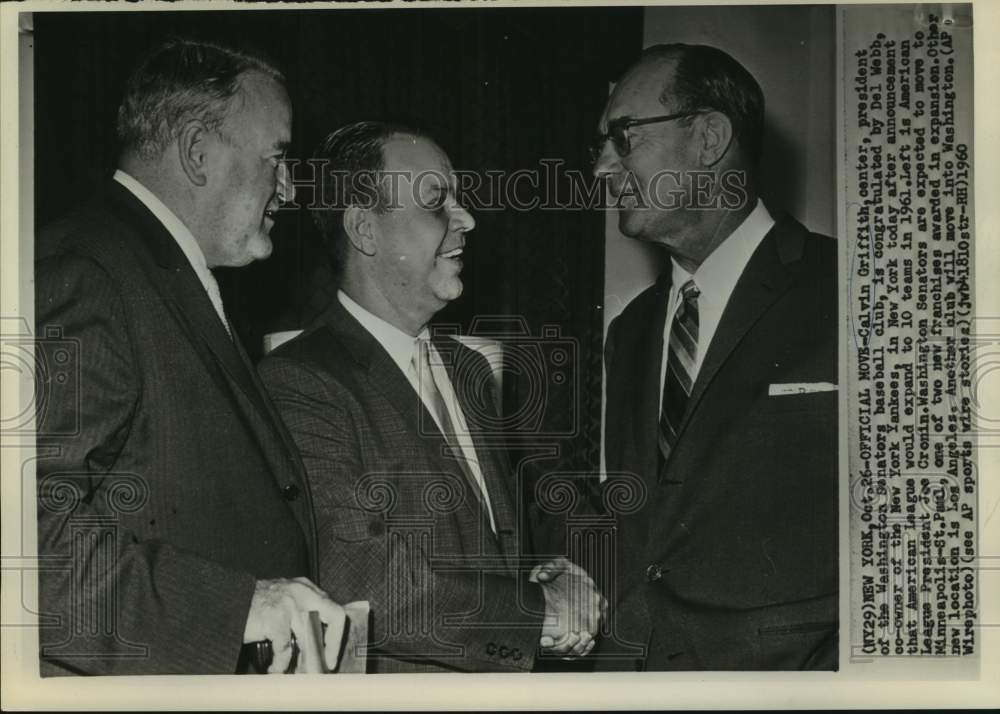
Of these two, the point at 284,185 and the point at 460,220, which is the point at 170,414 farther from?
the point at 460,220

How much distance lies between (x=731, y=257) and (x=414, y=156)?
0.83 m

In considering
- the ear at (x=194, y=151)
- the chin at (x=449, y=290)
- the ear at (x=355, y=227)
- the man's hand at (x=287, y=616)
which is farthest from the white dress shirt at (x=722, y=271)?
the ear at (x=194, y=151)

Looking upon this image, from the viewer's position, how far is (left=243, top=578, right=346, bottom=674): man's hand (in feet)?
9.02

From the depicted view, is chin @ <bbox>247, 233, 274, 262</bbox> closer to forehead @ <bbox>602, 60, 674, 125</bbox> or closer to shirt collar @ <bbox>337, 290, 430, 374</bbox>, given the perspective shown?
shirt collar @ <bbox>337, 290, 430, 374</bbox>

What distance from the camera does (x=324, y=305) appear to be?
2828 millimetres

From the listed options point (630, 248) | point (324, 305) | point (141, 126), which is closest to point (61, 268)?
point (141, 126)

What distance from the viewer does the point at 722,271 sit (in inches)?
113

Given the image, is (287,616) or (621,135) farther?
(621,135)

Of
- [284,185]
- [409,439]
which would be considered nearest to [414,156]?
[284,185]

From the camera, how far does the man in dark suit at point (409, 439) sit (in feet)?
9.20

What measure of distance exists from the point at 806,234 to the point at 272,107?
136 cm

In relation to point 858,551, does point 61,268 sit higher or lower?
higher

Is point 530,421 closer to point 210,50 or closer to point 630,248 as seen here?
point 630,248

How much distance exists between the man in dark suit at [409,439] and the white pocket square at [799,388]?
2.16 feet
